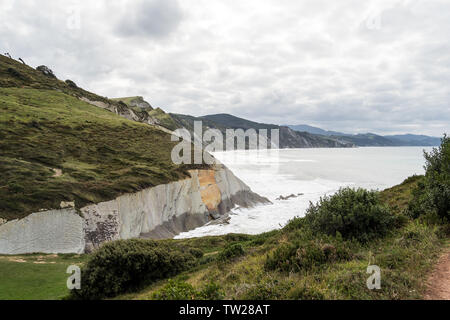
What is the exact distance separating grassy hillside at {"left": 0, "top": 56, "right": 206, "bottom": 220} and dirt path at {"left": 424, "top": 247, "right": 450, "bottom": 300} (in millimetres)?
24564

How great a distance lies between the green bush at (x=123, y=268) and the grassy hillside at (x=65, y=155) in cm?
1472

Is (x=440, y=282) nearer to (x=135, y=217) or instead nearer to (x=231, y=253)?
(x=231, y=253)

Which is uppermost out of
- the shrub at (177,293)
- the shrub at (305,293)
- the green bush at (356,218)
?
the green bush at (356,218)

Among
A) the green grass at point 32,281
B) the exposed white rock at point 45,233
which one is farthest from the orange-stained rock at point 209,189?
the green grass at point 32,281

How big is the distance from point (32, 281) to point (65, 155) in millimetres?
23450

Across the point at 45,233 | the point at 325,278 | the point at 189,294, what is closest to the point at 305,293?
the point at 325,278

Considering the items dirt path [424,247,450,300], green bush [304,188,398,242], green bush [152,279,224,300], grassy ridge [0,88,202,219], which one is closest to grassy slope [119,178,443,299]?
dirt path [424,247,450,300]

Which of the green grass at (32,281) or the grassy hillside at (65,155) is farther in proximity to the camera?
the grassy hillside at (65,155)

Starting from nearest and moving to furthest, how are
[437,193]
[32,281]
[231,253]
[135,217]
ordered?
[437,193], [231,253], [32,281], [135,217]

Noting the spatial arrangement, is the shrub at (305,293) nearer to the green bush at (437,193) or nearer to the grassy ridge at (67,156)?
the green bush at (437,193)

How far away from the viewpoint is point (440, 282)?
6523 millimetres

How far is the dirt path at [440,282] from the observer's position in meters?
5.94

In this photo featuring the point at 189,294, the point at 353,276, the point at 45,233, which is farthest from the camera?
the point at 45,233
